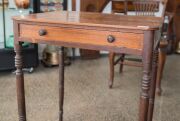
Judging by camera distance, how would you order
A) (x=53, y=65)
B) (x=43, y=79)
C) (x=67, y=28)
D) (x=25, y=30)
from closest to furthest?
(x=67, y=28)
(x=25, y=30)
(x=43, y=79)
(x=53, y=65)

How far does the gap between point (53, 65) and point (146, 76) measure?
2260mm

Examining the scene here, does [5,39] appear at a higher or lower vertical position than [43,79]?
higher

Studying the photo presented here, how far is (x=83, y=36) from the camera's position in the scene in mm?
1380

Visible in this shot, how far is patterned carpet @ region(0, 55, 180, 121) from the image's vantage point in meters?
2.23

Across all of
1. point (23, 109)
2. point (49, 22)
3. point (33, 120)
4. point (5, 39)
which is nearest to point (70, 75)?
point (5, 39)

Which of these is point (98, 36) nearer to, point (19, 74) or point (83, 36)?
point (83, 36)

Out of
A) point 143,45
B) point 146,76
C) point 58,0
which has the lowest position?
point 146,76

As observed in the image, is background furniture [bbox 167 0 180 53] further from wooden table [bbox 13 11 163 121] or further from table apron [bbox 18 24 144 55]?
table apron [bbox 18 24 144 55]

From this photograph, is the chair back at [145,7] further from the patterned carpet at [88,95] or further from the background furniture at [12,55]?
the background furniture at [12,55]

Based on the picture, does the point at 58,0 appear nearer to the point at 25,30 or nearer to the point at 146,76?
the point at 25,30

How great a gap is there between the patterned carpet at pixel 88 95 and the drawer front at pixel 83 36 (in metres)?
0.89

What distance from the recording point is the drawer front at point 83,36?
129 centimetres

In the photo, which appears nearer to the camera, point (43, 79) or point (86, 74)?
point (43, 79)

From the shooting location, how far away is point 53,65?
3.44 m
